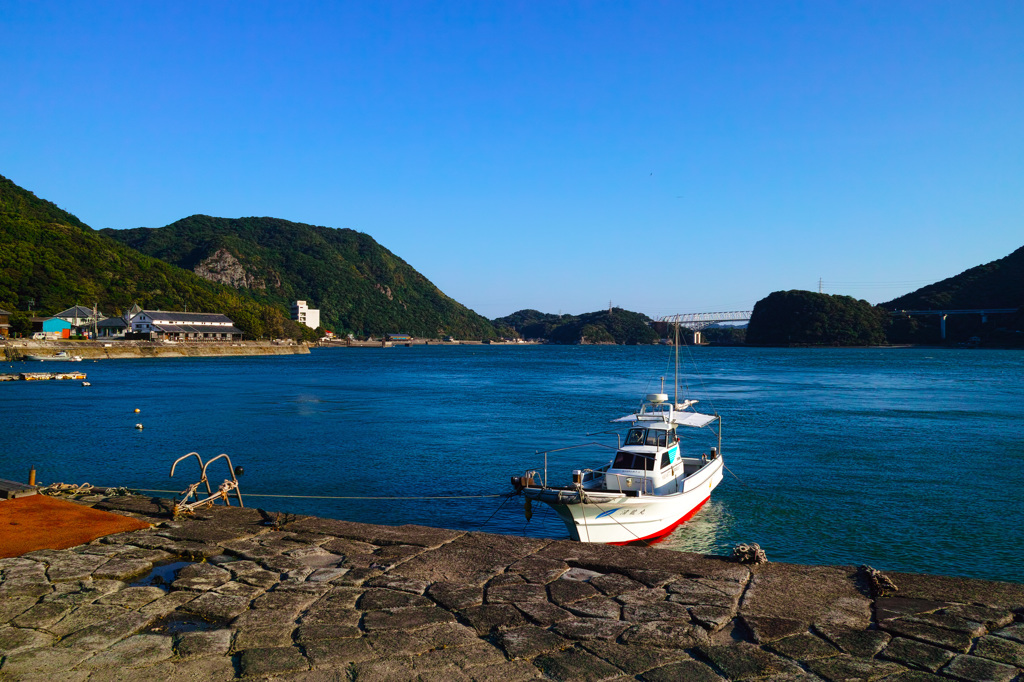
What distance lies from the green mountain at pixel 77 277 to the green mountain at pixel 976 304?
161 m

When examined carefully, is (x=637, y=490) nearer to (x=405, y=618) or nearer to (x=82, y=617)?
(x=405, y=618)

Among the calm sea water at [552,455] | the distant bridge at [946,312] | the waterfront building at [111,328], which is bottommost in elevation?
the calm sea water at [552,455]

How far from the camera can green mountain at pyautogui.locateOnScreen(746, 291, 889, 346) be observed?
174 metres

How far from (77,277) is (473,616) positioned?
456ft

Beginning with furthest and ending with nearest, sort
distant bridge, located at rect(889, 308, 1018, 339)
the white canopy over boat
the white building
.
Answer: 1. the white building
2. distant bridge, located at rect(889, 308, 1018, 339)
3. the white canopy over boat

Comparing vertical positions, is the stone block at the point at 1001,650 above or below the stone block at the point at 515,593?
below

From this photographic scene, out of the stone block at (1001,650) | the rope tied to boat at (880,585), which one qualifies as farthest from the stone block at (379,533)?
the stone block at (1001,650)

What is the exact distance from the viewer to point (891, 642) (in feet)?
18.0

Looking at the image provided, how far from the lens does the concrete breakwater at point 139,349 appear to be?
281ft

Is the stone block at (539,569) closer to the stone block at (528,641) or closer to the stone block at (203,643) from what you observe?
the stone block at (528,641)

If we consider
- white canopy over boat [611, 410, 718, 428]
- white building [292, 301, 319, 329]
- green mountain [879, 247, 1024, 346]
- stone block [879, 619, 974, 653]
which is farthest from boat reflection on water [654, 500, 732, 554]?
white building [292, 301, 319, 329]

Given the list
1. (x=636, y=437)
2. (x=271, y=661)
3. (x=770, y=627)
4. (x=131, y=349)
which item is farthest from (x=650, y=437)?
(x=131, y=349)

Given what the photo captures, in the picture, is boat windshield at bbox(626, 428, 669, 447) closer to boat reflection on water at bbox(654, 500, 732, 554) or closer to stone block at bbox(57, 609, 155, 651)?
boat reflection on water at bbox(654, 500, 732, 554)

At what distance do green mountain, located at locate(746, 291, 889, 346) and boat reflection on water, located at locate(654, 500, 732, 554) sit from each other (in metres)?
176
